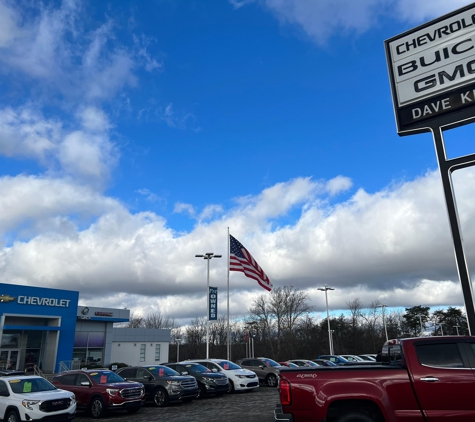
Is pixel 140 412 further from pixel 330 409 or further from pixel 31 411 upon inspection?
pixel 330 409

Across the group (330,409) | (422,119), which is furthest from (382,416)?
(422,119)

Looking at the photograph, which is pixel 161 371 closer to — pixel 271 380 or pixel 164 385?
pixel 164 385

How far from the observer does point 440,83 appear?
12.7m

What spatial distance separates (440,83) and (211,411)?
12.7m

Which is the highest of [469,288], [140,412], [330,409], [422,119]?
[422,119]

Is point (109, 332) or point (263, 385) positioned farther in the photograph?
point (109, 332)

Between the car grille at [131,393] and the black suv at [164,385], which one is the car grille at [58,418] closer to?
the car grille at [131,393]

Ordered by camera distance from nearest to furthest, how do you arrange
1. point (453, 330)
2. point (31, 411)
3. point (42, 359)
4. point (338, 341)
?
point (31, 411)
point (42, 359)
point (338, 341)
point (453, 330)

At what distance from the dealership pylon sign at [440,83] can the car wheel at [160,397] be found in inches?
452

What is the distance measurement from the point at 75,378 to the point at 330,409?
12.1 metres

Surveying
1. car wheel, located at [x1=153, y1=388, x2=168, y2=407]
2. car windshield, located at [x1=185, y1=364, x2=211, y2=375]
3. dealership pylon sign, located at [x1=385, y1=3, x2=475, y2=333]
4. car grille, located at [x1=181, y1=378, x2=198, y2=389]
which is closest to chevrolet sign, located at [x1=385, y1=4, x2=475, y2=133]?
dealership pylon sign, located at [x1=385, y1=3, x2=475, y2=333]

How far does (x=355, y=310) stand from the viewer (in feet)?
286

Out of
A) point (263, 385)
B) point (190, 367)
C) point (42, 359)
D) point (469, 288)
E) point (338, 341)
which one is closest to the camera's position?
point (469, 288)

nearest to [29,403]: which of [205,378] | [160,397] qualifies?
[160,397]
